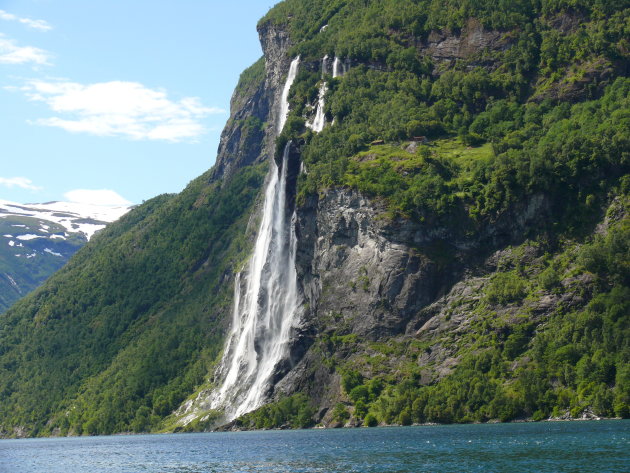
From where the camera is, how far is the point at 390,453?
96.4m

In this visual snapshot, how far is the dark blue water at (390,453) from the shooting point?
80250mm

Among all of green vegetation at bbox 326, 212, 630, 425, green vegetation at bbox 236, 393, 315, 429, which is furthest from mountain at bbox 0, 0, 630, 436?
green vegetation at bbox 236, 393, 315, 429

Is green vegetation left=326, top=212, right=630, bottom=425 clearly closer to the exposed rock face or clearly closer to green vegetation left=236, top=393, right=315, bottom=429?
the exposed rock face

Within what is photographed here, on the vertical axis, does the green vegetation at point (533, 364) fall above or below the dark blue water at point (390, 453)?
above

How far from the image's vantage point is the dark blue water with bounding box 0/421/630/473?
263 ft

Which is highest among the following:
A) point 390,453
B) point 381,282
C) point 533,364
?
point 381,282

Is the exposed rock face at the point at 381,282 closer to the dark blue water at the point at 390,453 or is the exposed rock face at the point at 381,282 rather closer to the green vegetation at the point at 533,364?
the green vegetation at the point at 533,364

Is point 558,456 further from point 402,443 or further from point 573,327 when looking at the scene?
point 573,327

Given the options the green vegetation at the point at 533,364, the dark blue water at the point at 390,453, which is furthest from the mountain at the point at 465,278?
the dark blue water at the point at 390,453

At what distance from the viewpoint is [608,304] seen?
450 feet

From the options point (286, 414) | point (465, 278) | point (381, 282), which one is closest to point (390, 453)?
point (465, 278)

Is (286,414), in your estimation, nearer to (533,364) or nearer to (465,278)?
(465,278)

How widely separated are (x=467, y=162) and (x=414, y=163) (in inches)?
400

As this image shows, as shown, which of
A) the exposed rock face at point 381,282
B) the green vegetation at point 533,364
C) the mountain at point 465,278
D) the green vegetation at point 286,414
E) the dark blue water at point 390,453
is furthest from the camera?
the green vegetation at point 286,414
